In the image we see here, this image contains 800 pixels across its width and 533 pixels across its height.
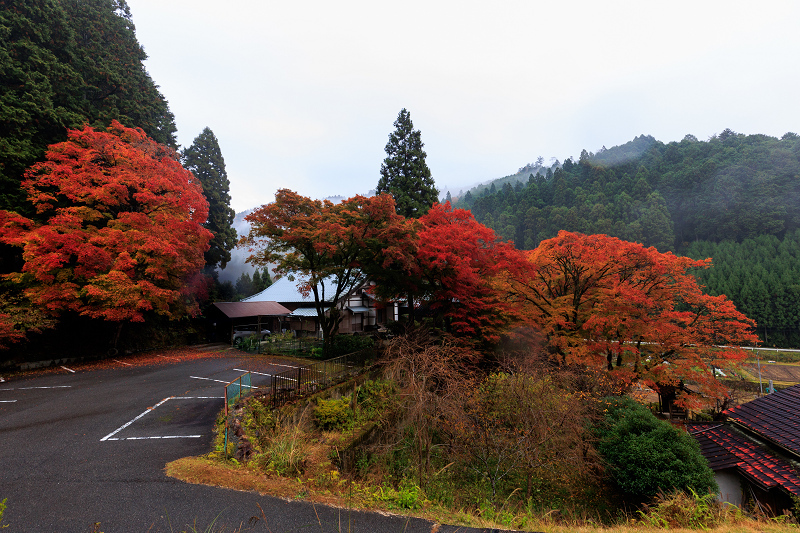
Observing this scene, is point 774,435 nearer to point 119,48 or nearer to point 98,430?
point 98,430

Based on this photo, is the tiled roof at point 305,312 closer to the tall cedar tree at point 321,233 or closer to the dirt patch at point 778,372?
the tall cedar tree at point 321,233

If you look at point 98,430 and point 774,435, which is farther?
point 774,435

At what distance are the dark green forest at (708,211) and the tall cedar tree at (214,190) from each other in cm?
4759

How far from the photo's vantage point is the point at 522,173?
499 feet

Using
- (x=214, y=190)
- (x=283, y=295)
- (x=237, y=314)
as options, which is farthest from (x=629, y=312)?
(x=214, y=190)

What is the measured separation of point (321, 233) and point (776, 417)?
14.1 m

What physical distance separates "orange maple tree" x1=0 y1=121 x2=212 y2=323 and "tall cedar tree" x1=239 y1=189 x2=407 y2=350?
17.5 feet

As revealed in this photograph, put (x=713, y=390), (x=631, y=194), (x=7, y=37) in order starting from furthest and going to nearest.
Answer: (x=631, y=194) < (x=7, y=37) < (x=713, y=390)

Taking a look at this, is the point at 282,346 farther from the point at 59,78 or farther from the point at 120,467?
the point at 59,78

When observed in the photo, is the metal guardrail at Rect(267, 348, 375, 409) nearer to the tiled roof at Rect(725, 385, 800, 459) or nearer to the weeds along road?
the weeds along road

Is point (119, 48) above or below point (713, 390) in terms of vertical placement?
above

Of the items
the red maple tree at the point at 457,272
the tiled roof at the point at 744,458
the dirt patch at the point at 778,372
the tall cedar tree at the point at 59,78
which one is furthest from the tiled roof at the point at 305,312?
the dirt patch at the point at 778,372

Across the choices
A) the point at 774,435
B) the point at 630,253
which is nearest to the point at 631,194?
the point at 630,253

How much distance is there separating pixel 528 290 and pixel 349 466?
10.7 meters
